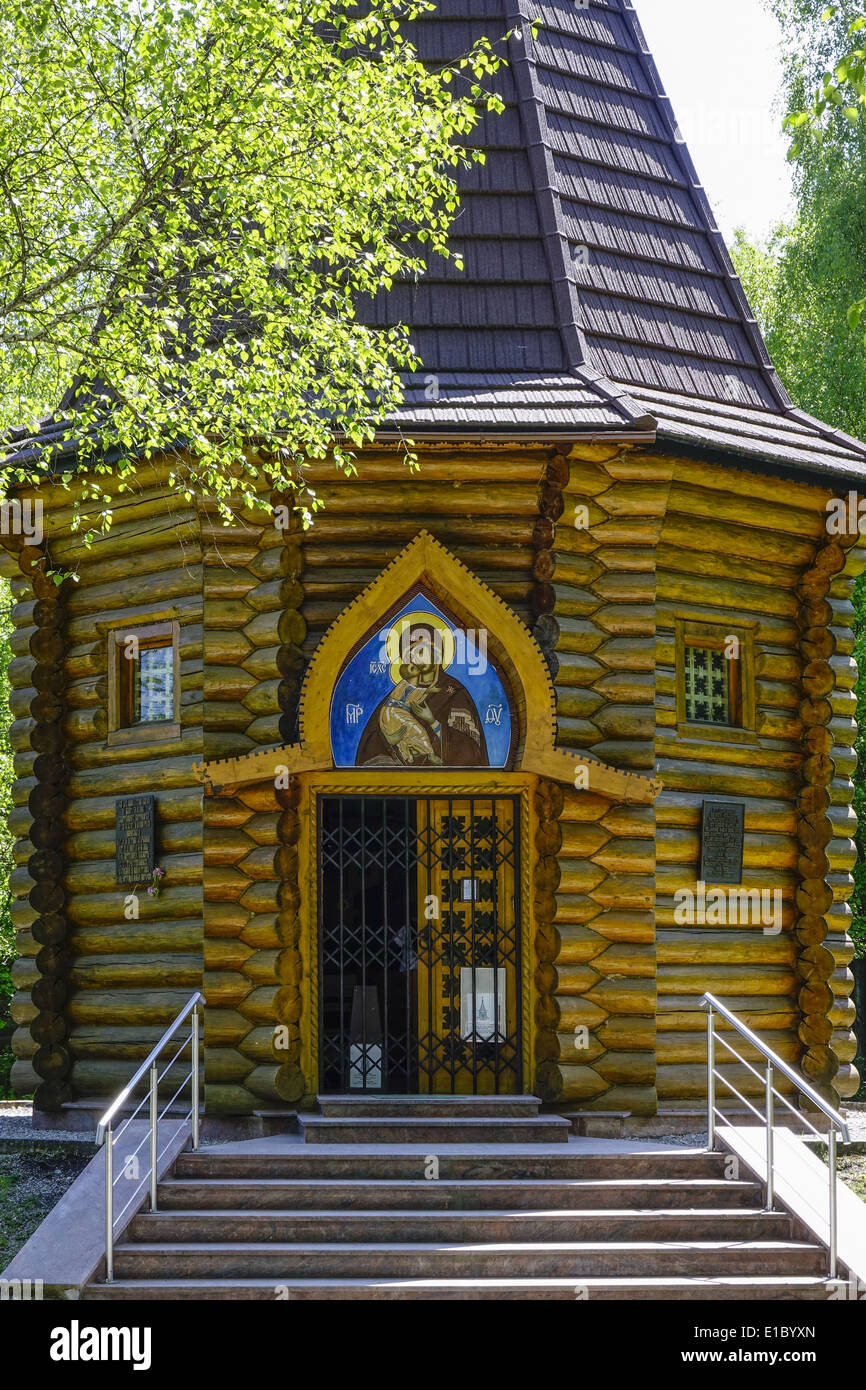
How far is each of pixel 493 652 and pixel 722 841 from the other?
2.55m

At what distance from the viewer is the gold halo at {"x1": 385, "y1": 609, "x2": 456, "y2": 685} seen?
11.6 m

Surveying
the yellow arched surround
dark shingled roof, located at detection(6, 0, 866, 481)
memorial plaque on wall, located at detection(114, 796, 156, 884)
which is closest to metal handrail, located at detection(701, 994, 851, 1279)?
the yellow arched surround

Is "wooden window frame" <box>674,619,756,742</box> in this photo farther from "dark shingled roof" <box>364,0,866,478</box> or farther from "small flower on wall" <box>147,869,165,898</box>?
"small flower on wall" <box>147,869,165,898</box>

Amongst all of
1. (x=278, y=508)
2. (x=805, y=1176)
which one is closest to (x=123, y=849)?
(x=278, y=508)

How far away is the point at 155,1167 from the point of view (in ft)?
31.5

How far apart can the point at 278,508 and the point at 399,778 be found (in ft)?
7.29

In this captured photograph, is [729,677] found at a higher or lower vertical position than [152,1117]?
higher

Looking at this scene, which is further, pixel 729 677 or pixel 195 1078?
pixel 729 677

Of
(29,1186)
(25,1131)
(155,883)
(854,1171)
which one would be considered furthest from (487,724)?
(25,1131)

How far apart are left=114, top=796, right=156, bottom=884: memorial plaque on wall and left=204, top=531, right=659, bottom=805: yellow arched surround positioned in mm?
1180

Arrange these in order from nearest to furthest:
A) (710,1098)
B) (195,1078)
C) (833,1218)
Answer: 1. (833,1218)
2. (195,1078)
3. (710,1098)

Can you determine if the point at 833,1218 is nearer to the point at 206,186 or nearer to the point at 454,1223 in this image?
the point at 454,1223

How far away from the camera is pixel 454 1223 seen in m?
9.34

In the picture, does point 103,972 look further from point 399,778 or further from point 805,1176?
point 805,1176
